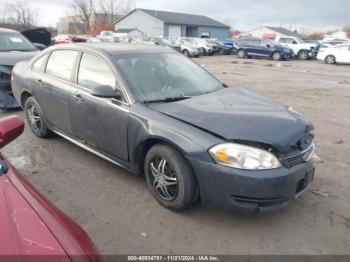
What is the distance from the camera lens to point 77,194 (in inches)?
141

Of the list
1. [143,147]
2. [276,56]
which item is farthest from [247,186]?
[276,56]

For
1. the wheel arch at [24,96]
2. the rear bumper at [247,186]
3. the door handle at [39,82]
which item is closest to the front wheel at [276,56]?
the wheel arch at [24,96]

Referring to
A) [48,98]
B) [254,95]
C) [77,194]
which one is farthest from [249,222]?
[48,98]

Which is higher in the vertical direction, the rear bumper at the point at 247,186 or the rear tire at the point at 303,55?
the rear tire at the point at 303,55

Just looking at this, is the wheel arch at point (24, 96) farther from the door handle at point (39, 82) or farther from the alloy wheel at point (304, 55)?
the alloy wheel at point (304, 55)

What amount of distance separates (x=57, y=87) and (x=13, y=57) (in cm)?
341

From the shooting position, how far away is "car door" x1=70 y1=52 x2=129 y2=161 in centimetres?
352

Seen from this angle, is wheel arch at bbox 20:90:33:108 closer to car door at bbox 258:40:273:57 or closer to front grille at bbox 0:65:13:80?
front grille at bbox 0:65:13:80

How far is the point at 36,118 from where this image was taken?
16.8 feet

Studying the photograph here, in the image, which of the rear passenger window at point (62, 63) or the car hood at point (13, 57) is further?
the car hood at point (13, 57)

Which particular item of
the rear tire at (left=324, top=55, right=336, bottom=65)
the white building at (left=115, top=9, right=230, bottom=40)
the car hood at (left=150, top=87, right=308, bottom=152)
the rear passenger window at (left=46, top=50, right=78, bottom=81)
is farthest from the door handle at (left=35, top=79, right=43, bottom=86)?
the white building at (left=115, top=9, right=230, bottom=40)

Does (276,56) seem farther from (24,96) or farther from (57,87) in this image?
(57,87)

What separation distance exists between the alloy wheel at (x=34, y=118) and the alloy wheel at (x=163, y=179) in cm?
261

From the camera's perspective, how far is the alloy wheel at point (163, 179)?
10.3 ft
